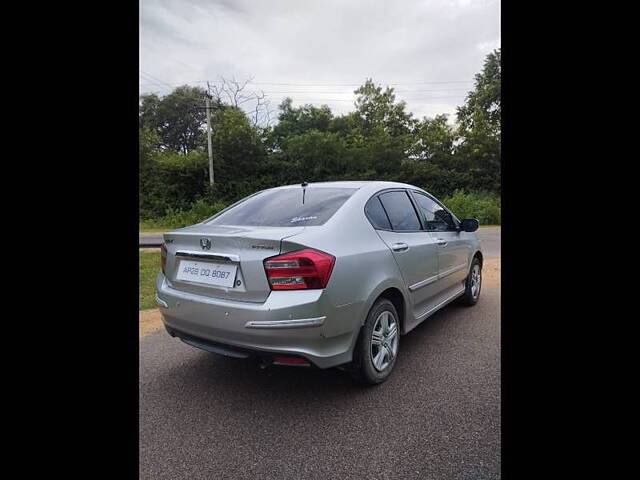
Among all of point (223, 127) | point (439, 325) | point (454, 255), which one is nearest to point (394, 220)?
point (454, 255)

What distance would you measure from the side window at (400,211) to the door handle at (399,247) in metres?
0.18

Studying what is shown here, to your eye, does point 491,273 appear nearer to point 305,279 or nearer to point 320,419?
point 320,419

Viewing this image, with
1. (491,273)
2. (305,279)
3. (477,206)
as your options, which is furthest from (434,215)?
(477,206)

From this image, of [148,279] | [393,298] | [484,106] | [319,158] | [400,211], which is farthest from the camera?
[484,106]

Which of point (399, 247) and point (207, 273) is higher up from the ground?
point (399, 247)

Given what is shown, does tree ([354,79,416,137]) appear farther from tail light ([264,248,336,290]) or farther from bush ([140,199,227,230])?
tail light ([264,248,336,290])

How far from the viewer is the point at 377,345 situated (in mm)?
2725

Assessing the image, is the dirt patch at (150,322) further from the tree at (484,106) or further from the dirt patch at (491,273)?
the tree at (484,106)

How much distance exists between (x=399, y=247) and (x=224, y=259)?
1367 millimetres

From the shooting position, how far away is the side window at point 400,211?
10.5 feet

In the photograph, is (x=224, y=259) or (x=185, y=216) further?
(x=185, y=216)

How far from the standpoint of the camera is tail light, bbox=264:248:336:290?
86.5 inches

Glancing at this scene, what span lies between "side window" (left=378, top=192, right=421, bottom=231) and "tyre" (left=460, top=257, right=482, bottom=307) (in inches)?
61.2
